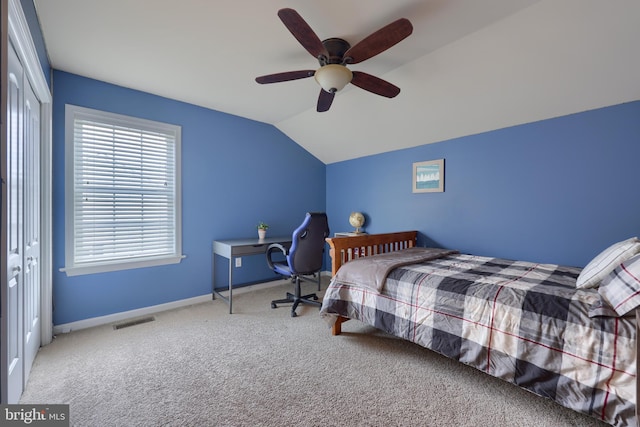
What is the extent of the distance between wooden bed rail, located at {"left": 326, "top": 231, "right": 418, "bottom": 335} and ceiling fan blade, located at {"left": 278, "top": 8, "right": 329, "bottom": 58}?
1.46 m

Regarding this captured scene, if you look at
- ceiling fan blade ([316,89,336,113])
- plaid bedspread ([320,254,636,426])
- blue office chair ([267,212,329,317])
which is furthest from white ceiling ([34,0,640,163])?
plaid bedspread ([320,254,636,426])

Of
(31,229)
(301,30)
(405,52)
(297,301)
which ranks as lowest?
(297,301)

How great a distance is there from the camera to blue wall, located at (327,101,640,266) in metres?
2.24

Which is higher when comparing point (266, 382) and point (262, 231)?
point (262, 231)

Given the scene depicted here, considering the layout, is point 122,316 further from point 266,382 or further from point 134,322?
point 266,382

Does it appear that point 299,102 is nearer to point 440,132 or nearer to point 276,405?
point 440,132

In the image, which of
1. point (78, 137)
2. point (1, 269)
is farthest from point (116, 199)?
point (1, 269)

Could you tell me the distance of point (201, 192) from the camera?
131 inches

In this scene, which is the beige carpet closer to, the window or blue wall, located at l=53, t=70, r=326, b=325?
Result: blue wall, located at l=53, t=70, r=326, b=325

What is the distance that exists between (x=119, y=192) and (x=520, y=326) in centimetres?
348

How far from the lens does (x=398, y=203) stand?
3750 millimetres

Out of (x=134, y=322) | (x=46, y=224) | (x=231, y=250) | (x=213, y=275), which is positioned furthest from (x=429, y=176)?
(x=46, y=224)

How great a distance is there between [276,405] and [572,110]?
327 centimetres

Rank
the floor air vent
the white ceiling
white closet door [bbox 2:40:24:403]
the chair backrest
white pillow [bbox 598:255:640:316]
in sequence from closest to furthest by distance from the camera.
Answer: white pillow [bbox 598:255:640:316]
white closet door [bbox 2:40:24:403]
the white ceiling
the floor air vent
the chair backrest
